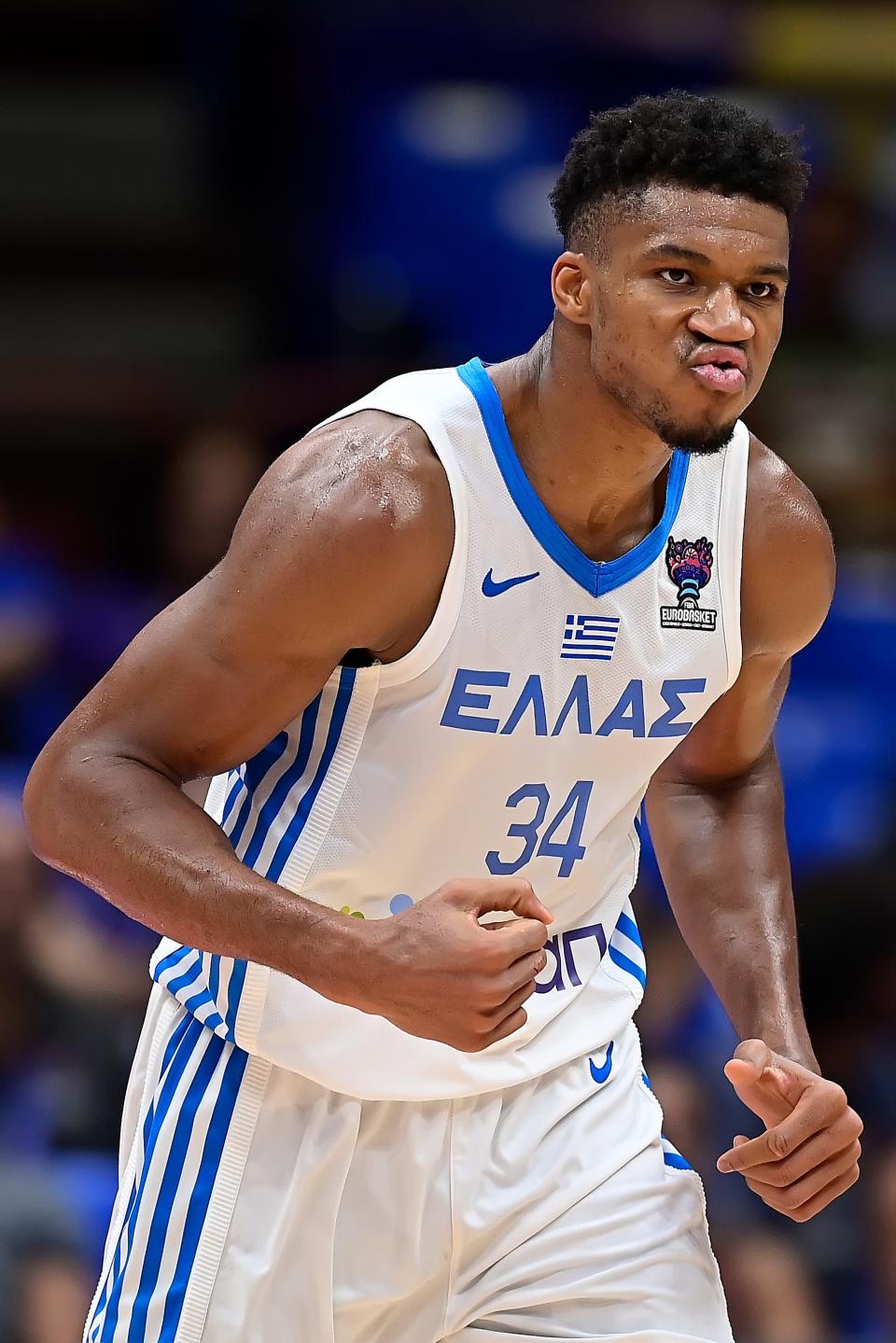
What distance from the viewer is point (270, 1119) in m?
3.00

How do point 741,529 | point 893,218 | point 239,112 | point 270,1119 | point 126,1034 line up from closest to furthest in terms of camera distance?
1. point 270,1119
2. point 741,529
3. point 126,1034
4. point 239,112
5. point 893,218

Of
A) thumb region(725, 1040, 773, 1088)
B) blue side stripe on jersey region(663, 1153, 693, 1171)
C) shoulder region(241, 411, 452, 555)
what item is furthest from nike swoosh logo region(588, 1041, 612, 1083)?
shoulder region(241, 411, 452, 555)

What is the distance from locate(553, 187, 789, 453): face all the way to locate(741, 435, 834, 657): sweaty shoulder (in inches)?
14.4

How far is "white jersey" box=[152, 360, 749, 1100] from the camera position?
2.99m

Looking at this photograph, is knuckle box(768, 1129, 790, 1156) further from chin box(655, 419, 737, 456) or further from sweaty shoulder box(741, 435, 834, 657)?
chin box(655, 419, 737, 456)

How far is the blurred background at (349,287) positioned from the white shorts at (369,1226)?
2.96 metres

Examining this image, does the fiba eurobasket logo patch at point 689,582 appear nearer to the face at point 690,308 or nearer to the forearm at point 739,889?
the face at point 690,308

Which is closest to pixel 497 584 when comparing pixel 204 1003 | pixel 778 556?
pixel 778 556

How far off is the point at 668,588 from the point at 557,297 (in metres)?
0.50

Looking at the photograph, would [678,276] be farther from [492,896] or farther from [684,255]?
[492,896]

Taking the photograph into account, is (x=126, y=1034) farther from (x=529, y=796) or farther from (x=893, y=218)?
(x=893, y=218)

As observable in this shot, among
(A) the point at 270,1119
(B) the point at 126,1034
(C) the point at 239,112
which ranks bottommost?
(B) the point at 126,1034

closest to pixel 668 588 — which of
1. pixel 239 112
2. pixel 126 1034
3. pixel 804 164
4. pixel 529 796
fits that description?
pixel 529 796

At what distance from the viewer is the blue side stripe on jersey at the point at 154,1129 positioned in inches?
117
